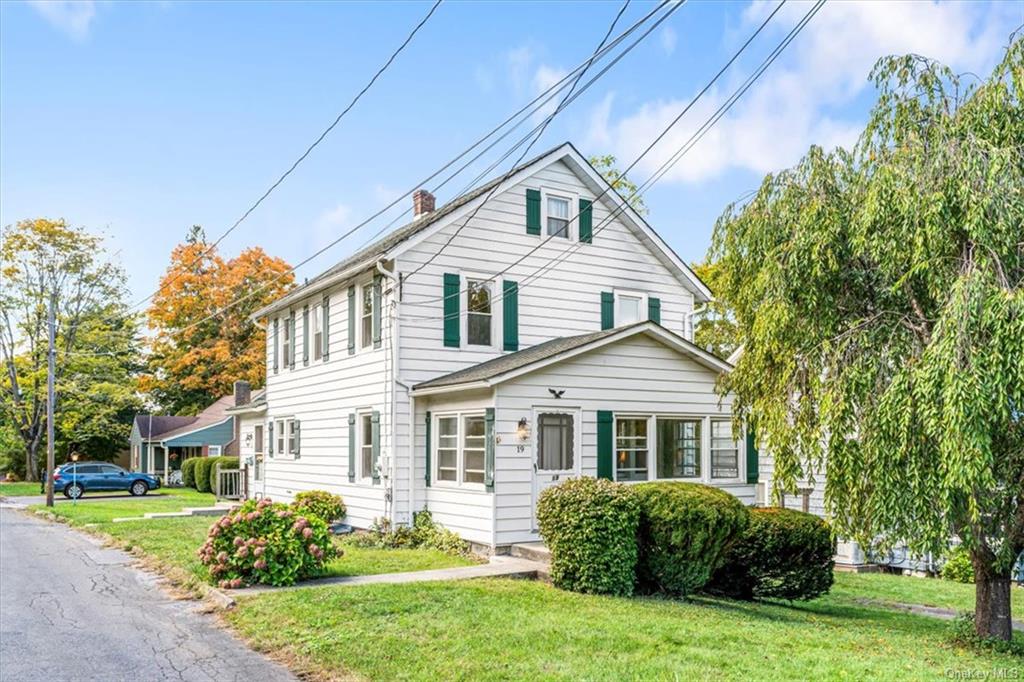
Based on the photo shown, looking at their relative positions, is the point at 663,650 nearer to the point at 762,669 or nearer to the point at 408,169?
the point at 762,669

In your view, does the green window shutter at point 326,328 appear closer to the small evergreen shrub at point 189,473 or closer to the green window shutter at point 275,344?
the green window shutter at point 275,344

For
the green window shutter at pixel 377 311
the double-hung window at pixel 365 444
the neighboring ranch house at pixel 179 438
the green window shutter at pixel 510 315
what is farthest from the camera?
the neighboring ranch house at pixel 179 438

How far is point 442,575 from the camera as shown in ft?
37.8

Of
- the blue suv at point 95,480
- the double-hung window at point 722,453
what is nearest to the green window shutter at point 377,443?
the double-hung window at point 722,453

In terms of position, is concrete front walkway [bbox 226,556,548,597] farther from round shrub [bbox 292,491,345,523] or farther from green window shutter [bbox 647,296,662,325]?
green window shutter [bbox 647,296,662,325]

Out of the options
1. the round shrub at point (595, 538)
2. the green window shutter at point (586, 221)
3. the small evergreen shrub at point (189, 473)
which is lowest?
the small evergreen shrub at point (189, 473)

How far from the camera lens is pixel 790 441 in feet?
29.5

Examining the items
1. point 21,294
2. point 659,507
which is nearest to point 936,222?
point 659,507

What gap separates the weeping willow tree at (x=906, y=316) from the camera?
22.9ft

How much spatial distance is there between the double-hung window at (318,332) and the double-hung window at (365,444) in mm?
2778

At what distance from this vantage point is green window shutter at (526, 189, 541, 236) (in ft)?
56.5

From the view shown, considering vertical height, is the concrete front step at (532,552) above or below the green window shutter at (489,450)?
below

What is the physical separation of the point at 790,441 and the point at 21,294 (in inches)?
1548

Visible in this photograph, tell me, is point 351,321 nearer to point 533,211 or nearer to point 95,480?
point 533,211
